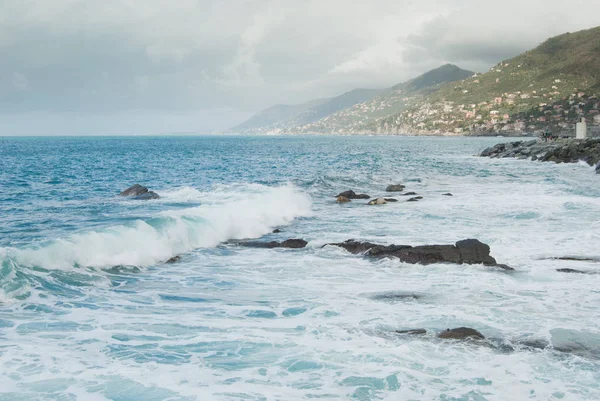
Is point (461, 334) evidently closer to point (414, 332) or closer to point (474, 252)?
point (414, 332)

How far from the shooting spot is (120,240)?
15.0 meters

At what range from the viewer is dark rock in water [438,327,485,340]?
8367mm

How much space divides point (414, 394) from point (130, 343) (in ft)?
15.1

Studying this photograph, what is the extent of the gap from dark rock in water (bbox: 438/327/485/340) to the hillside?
138927 mm

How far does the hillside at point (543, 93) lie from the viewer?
5546 inches

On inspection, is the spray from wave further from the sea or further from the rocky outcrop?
the rocky outcrop

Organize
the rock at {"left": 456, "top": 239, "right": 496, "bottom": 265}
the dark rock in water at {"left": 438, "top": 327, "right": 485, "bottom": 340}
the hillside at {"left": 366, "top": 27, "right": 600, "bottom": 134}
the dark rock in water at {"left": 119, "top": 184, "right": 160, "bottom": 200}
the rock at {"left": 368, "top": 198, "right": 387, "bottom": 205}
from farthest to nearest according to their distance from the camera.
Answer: the hillside at {"left": 366, "top": 27, "right": 600, "bottom": 134}
the dark rock in water at {"left": 119, "top": 184, "right": 160, "bottom": 200}
the rock at {"left": 368, "top": 198, "right": 387, "bottom": 205}
the rock at {"left": 456, "top": 239, "right": 496, "bottom": 265}
the dark rock in water at {"left": 438, "top": 327, "right": 485, "bottom": 340}

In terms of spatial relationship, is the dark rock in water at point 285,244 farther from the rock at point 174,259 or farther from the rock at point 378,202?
the rock at point 378,202

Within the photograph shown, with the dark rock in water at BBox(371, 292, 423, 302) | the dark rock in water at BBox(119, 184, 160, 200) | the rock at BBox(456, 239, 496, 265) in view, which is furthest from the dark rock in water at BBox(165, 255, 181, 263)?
the dark rock in water at BBox(119, 184, 160, 200)

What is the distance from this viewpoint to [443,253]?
45.1 feet

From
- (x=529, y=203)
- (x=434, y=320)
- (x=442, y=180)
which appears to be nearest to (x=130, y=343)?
(x=434, y=320)

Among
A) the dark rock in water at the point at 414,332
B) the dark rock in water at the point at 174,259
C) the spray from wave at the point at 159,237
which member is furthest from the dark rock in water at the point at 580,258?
the dark rock in water at the point at 174,259

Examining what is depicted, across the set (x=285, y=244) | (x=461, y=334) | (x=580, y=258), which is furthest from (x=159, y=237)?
(x=580, y=258)

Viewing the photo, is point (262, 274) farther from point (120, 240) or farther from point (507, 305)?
point (507, 305)
